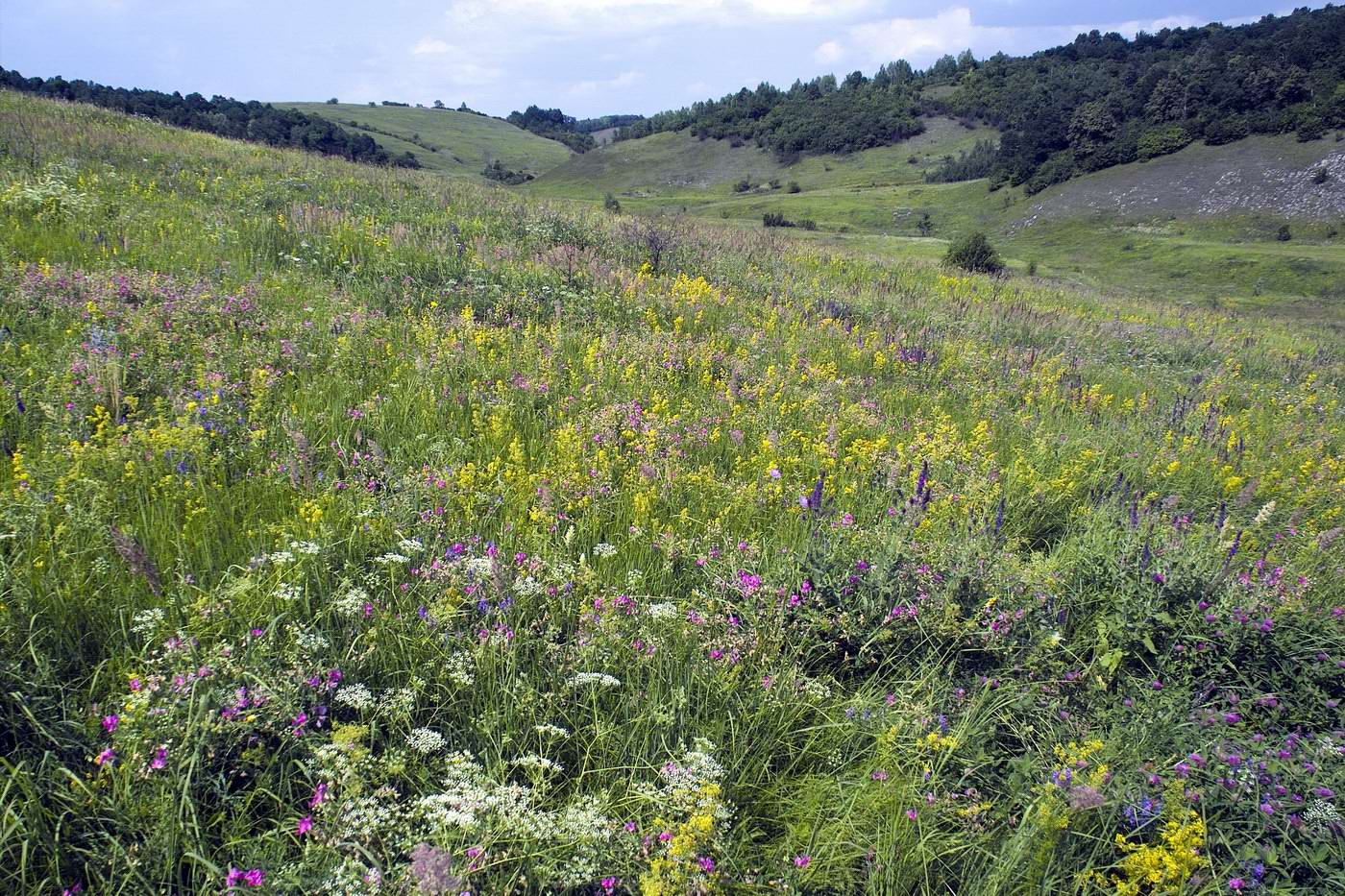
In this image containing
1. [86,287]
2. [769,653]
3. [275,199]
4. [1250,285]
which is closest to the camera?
[769,653]

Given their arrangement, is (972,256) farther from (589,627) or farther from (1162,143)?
(1162,143)

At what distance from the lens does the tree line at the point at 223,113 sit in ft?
174

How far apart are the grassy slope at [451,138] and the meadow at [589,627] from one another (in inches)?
5249

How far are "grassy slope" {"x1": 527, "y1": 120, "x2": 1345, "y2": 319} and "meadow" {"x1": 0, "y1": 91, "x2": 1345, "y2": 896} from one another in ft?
94.4

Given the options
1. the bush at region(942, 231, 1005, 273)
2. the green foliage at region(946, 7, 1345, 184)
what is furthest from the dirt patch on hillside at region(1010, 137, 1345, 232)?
the bush at region(942, 231, 1005, 273)

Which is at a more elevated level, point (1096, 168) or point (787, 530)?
point (1096, 168)

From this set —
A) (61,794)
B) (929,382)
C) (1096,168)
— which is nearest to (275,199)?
(929,382)

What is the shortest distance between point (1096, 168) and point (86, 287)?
94.9 meters

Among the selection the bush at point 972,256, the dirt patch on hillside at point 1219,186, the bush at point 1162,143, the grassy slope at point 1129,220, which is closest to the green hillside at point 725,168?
the grassy slope at point 1129,220

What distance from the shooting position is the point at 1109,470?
17.9ft

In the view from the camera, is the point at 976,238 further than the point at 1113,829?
Yes

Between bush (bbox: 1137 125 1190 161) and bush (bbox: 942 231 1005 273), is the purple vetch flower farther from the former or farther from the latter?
bush (bbox: 1137 125 1190 161)

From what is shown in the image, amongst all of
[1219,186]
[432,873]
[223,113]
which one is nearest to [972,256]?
[432,873]

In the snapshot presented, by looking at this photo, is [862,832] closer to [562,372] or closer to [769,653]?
[769,653]
